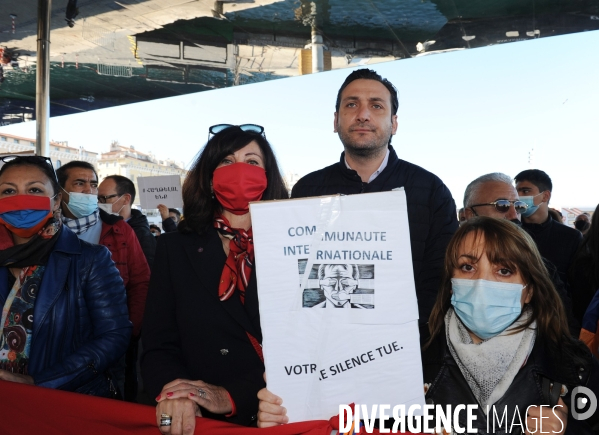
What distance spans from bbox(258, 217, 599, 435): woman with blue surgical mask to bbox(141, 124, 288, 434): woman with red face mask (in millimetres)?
646

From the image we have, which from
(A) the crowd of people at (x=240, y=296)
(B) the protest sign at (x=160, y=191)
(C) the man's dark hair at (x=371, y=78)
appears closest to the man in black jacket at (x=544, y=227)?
(A) the crowd of people at (x=240, y=296)

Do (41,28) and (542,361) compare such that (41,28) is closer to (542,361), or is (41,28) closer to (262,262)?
(262,262)

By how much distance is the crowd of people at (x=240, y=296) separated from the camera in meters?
1.73

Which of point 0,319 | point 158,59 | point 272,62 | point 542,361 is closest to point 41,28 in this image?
point 158,59

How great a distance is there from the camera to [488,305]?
1780 millimetres

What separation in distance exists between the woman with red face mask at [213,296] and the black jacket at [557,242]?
2.63 m

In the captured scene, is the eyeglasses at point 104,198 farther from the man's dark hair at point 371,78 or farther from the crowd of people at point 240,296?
the man's dark hair at point 371,78

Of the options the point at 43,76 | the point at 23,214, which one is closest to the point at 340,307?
the point at 23,214

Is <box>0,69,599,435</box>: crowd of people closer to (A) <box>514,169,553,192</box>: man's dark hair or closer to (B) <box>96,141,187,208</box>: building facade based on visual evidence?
(A) <box>514,169,553,192</box>: man's dark hair

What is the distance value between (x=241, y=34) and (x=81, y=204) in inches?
159

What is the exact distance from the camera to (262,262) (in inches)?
57.9

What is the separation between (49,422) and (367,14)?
569cm

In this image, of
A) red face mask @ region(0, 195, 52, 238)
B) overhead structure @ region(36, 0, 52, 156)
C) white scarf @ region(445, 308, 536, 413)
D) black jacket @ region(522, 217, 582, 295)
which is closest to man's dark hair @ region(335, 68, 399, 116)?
white scarf @ region(445, 308, 536, 413)

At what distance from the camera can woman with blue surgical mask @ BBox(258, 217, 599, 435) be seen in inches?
64.7
